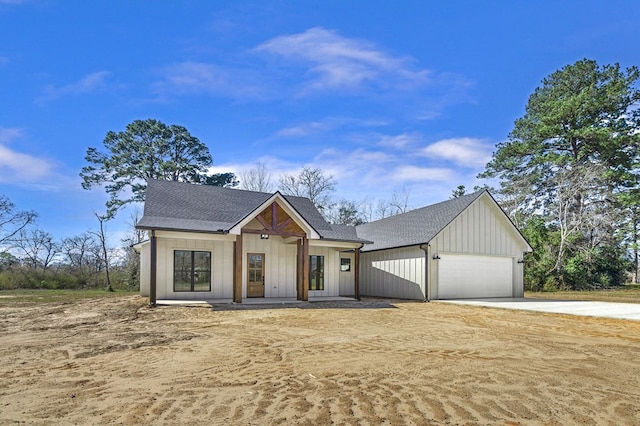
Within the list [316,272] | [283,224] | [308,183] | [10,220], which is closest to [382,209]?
[308,183]

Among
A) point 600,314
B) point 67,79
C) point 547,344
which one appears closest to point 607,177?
point 600,314

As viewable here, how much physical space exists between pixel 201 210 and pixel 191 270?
96.8 inches

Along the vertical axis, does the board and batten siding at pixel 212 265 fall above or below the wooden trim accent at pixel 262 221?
below

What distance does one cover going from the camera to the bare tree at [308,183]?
3556 cm

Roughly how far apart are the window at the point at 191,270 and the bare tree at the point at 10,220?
20.5 metres

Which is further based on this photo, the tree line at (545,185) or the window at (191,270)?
the tree line at (545,185)

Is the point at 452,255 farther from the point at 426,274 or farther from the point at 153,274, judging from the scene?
the point at 153,274

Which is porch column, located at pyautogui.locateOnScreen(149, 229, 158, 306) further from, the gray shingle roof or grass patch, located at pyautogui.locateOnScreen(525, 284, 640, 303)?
grass patch, located at pyautogui.locateOnScreen(525, 284, 640, 303)

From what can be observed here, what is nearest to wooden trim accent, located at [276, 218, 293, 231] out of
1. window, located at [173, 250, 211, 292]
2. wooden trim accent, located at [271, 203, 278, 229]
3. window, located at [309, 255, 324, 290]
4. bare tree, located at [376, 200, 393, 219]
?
wooden trim accent, located at [271, 203, 278, 229]

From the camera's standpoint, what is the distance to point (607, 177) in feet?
92.7

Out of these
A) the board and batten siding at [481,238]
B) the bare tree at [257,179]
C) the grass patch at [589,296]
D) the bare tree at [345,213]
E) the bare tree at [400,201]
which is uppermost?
the bare tree at [257,179]

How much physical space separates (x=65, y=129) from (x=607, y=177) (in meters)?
35.5

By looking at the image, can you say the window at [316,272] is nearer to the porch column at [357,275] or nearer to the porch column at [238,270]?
the porch column at [357,275]

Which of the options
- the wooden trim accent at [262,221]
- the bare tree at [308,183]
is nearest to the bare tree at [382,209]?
the bare tree at [308,183]
